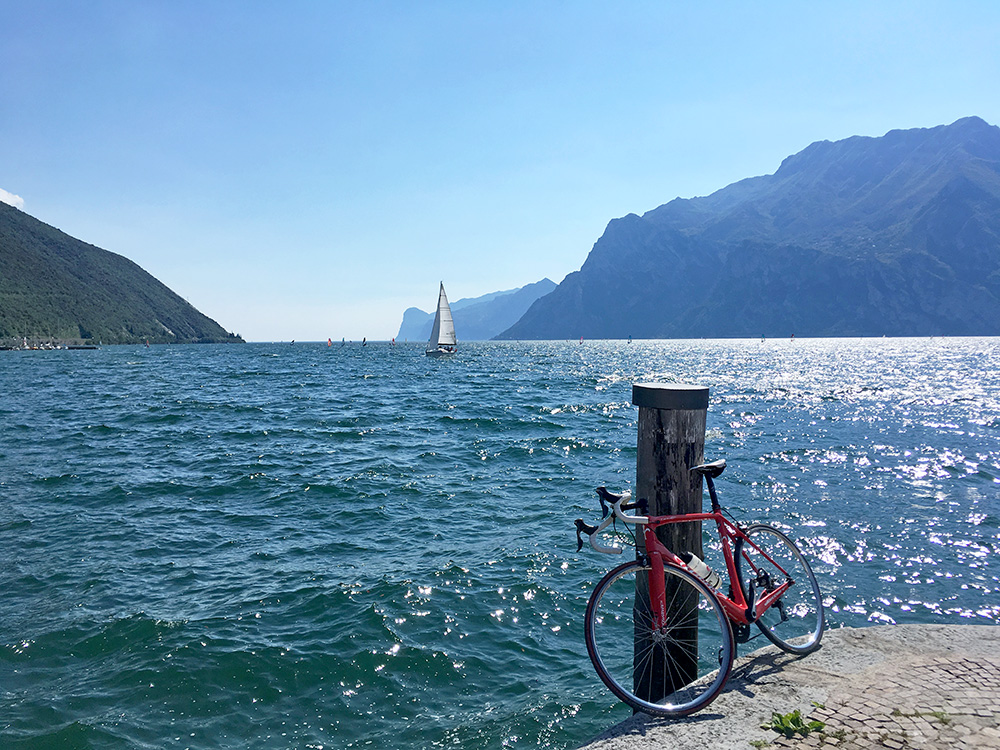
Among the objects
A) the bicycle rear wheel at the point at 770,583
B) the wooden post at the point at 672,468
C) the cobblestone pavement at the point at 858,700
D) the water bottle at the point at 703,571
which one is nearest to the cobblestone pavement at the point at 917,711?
the cobblestone pavement at the point at 858,700

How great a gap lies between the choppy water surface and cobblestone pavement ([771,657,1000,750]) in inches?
107

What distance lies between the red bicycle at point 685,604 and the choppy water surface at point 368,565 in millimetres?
1634

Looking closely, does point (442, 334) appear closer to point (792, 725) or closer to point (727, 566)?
point (727, 566)

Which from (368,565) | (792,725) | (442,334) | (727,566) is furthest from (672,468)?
(442,334)

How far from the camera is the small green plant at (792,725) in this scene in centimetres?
391

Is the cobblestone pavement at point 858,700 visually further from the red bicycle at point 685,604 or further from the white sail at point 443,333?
the white sail at point 443,333

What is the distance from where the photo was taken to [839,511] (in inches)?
526

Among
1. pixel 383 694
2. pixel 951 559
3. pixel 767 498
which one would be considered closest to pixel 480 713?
pixel 383 694

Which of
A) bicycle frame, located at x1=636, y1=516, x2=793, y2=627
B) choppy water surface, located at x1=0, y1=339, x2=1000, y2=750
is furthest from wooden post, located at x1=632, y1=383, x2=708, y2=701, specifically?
choppy water surface, located at x1=0, y1=339, x2=1000, y2=750

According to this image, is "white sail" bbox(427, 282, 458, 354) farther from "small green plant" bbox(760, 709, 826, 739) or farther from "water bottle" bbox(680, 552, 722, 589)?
"small green plant" bbox(760, 709, 826, 739)

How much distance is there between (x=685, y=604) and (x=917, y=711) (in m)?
1.79

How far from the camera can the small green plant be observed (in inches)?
154

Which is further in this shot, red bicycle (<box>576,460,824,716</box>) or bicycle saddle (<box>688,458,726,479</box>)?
bicycle saddle (<box>688,458,726,479</box>)

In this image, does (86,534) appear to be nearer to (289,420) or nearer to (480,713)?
(480,713)
